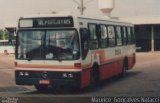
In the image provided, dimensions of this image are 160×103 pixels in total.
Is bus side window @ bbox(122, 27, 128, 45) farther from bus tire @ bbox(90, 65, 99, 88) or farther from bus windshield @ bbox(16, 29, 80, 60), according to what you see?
bus windshield @ bbox(16, 29, 80, 60)

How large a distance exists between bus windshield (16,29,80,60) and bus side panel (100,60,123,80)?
3111 millimetres

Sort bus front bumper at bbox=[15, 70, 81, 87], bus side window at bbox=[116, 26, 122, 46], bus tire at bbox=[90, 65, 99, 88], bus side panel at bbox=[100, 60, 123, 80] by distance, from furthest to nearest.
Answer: bus side window at bbox=[116, 26, 122, 46] → bus side panel at bbox=[100, 60, 123, 80] → bus tire at bbox=[90, 65, 99, 88] → bus front bumper at bbox=[15, 70, 81, 87]

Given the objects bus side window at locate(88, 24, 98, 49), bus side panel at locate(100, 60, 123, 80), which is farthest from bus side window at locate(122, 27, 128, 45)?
bus side window at locate(88, 24, 98, 49)

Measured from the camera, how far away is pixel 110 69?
23547mm

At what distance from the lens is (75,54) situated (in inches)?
750

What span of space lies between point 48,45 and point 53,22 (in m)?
0.84

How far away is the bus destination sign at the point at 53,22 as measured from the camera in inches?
757

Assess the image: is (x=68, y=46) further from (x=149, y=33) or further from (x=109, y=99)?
(x=149, y=33)

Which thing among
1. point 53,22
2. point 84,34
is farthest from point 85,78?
point 53,22

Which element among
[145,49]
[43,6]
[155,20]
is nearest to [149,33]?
[145,49]

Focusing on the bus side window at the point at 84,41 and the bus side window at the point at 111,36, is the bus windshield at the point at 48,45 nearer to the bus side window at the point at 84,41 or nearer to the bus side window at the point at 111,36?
the bus side window at the point at 84,41

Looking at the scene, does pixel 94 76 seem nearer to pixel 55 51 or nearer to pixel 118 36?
pixel 55 51

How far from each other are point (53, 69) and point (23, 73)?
116cm

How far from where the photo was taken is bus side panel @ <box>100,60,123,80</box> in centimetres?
2212
